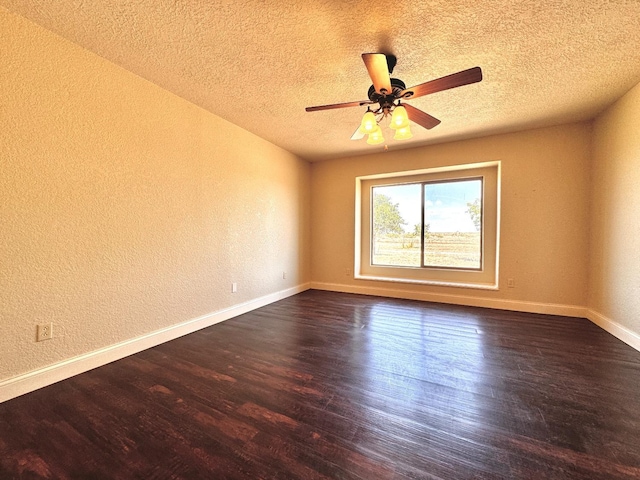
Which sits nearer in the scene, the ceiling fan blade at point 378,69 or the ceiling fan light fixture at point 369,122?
the ceiling fan blade at point 378,69

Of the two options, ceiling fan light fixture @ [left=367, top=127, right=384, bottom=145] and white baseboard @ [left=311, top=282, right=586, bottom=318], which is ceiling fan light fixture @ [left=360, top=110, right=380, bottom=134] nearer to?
ceiling fan light fixture @ [left=367, top=127, right=384, bottom=145]

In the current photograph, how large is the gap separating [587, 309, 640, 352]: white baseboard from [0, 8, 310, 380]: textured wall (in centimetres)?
427

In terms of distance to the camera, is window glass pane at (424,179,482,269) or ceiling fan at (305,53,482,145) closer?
ceiling fan at (305,53,482,145)

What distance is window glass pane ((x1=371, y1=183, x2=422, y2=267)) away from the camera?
4.71m

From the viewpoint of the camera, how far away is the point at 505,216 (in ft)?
12.4

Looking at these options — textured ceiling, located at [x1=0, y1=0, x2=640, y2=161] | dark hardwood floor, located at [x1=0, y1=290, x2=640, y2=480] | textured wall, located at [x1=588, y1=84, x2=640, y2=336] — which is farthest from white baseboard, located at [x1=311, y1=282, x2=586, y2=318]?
textured ceiling, located at [x1=0, y1=0, x2=640, y2=161]

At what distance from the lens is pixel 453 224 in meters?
4.39

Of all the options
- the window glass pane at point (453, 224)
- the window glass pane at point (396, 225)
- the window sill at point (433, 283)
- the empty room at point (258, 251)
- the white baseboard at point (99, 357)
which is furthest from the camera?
the window glass pane at point (396, 225)

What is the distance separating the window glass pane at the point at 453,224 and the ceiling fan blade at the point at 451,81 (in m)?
2.83

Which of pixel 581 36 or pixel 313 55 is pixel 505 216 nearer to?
pixel 581 36

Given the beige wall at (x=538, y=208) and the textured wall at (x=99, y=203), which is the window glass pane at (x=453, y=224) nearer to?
the beige wall at (x=538, y=208)

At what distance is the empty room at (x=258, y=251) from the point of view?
139 cm

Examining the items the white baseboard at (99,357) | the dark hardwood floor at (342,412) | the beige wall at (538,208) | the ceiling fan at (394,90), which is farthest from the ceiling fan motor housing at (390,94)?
the white baseboard at (99,357)

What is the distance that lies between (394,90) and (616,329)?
3.40m
